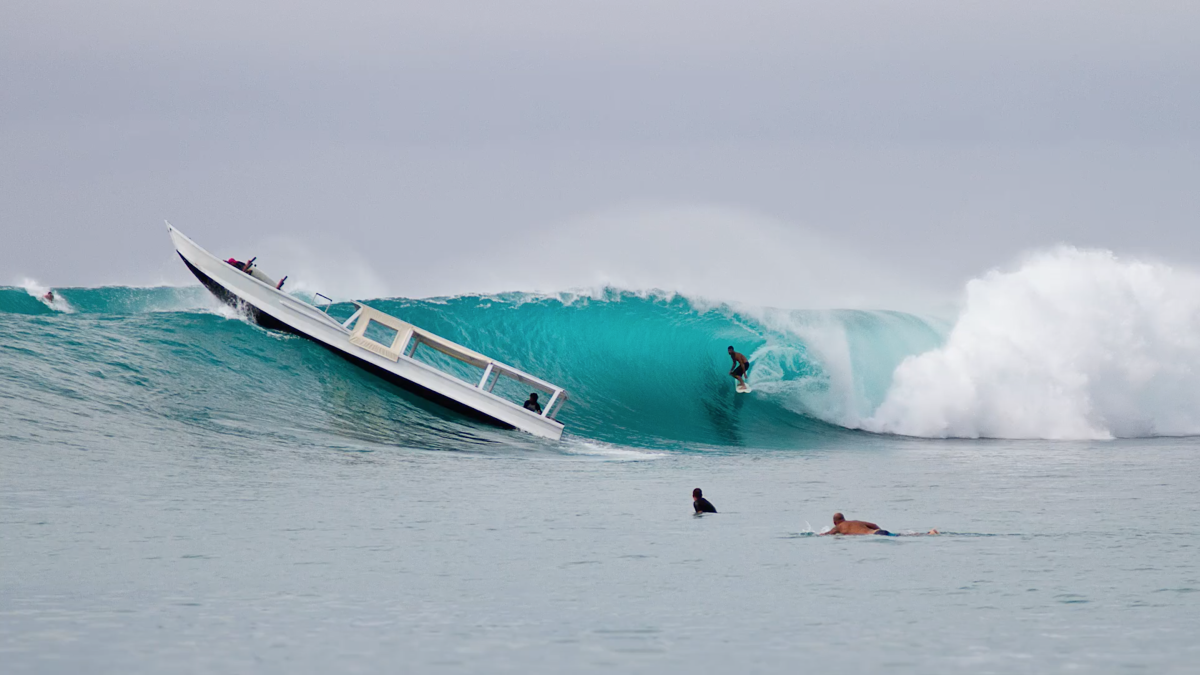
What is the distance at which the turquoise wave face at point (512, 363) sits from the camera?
62.1 feet

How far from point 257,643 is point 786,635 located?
10.7 ft

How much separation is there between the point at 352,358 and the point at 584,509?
9248mm

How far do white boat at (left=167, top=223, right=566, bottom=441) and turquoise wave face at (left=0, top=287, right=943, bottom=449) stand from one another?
307 millimetres

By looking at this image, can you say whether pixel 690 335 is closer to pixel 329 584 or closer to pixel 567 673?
pixel 329 584

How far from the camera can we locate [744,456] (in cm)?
1981

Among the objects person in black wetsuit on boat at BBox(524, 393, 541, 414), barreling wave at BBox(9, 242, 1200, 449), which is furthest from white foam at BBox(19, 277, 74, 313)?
person in black wetsuit on boat at BBox(524, 393, 541, 414)

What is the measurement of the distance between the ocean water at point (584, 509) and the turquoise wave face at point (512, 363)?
3.7 inches

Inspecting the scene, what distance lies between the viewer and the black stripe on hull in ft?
64.7

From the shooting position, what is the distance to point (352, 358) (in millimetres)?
20812

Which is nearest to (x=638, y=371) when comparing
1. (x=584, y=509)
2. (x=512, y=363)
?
(x=512, y=363)

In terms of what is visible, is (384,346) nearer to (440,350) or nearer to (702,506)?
(440,350)

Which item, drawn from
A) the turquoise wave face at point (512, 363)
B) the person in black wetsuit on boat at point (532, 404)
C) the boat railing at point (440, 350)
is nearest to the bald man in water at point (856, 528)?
the turquoise wave face at point (512, 363)

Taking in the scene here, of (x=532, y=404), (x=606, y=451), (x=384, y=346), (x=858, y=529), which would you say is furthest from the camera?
(x=384, y=346)

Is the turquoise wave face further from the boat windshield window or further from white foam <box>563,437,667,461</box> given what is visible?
the boat windshield window
